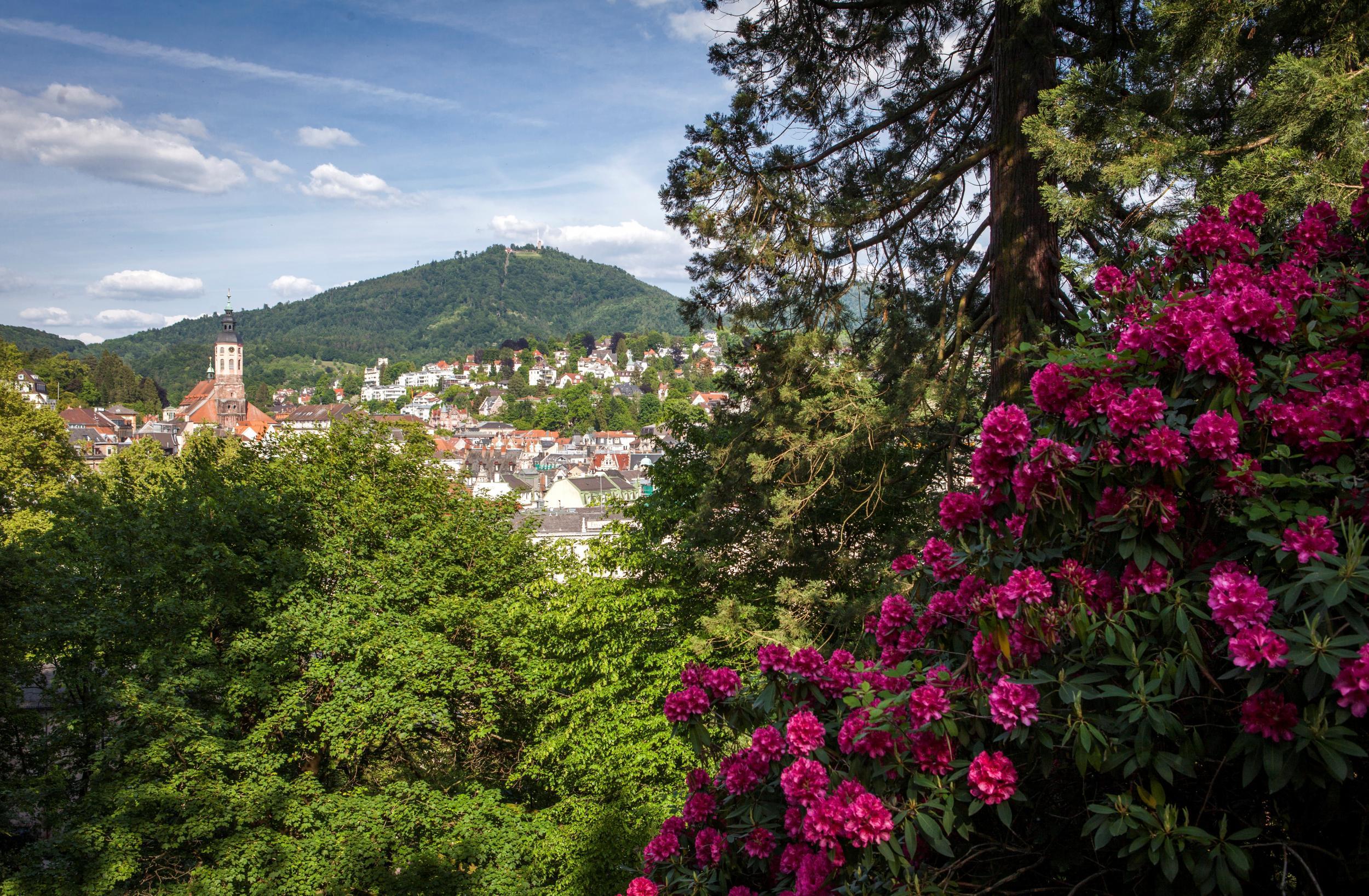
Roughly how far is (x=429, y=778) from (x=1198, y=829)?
13.1 metres

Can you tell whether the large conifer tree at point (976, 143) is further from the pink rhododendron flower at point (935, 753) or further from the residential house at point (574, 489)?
the residential house at point (574, 489)

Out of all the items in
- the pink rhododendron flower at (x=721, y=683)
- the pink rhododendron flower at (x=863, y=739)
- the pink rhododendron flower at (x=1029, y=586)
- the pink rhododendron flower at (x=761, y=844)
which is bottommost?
the pink rhododendron flower at (x=761, y=844)

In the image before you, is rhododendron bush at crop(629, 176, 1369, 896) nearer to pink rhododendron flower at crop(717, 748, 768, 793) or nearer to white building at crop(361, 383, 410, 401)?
pink rhododendron flower at crop(717, 748, 768, 793)

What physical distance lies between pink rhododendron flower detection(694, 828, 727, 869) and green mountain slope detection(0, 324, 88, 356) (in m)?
181

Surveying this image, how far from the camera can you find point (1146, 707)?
2.16 meters

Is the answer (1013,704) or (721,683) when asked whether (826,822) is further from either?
(721,683)

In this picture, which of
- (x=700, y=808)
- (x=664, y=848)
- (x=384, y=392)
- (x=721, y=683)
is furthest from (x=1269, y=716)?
(x=384, y=392)

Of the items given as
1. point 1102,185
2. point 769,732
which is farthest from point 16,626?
point 1102,185

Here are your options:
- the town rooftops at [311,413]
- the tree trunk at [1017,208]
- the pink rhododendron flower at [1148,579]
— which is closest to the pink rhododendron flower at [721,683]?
the pink rhododendron flower at [1148,579]

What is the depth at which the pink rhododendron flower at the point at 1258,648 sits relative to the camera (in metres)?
1.95

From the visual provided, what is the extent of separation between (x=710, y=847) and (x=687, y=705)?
455mm

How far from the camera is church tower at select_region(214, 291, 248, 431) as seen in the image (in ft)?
326

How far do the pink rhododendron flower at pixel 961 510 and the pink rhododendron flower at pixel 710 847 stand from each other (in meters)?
1.27

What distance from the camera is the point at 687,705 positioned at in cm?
304
